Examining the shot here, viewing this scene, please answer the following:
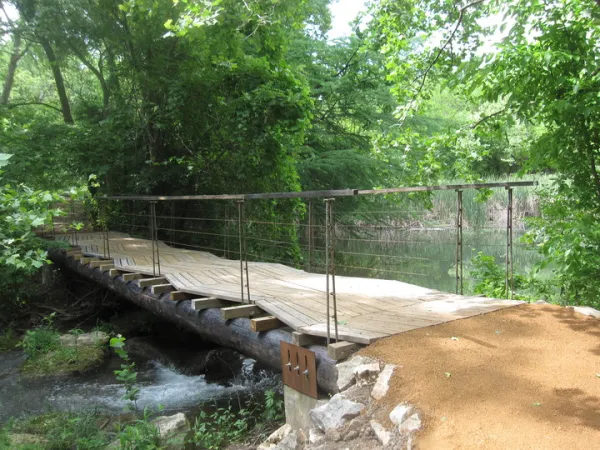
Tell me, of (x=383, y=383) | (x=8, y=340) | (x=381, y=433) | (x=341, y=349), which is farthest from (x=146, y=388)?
(x=381, y=433)

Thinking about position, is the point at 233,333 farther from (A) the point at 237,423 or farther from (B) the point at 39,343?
(B) the point at 39,343

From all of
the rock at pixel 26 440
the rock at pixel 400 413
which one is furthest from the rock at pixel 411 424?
the rock at pixel 26 440

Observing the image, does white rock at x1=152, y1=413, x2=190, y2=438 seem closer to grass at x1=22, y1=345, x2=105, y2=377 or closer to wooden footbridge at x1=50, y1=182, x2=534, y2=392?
wooden footbridge at x1=50, y1=182, x2=534, y2=392

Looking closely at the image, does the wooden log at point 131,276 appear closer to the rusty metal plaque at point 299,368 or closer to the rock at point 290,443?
the rusty metal plaque at point 299,368

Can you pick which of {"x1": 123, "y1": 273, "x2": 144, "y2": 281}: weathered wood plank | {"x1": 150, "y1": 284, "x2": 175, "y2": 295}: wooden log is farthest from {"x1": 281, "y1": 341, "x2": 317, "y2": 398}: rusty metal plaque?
{"x1": 123, "y1": 273, "x2": 144, "y2": 281}: weathered wood plank

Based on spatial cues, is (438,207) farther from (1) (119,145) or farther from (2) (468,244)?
(1) (119,145)

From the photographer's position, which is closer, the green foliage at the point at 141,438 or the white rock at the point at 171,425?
the green foliage at the point at 141,438

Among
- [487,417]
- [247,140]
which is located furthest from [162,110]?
[487,417]

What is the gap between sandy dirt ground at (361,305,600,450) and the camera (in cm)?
218

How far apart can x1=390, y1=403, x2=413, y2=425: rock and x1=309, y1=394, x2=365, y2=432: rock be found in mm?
260

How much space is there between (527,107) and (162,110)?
22.4ft

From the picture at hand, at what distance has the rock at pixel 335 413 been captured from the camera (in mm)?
2697

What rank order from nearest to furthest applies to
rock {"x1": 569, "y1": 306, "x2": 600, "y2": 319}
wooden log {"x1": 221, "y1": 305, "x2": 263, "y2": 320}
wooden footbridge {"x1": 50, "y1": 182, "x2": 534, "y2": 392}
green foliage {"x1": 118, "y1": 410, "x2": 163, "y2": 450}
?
wooden footbridge {"x1": 50, "y1": 182, "x2": 534, "y2": 392}, rock {"x1": 569, "y1": 306, "x2": 600, "y2": 319}, green foliage {"x1": 118, "y1": 410, "x2": 163, "y2": 450}, wooden log {"x1": 221, "y1": 305, "x2": 263, "y2": 320}

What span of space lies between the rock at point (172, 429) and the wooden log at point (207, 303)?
1.01m
